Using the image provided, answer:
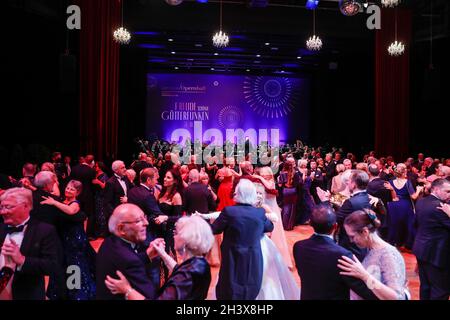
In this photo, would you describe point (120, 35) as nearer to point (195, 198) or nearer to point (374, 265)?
point (195, 198)

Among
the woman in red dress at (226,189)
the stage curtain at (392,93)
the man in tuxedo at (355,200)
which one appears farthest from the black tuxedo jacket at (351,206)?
the stage curtain at (392,93)

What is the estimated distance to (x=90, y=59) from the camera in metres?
11.1

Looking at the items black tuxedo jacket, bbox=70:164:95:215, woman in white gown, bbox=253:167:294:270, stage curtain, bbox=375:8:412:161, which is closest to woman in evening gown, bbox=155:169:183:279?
woman in white gown, bbox=253:167:294:270

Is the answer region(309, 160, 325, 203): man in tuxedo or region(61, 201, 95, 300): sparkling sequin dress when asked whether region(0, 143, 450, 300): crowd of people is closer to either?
region(61, 201, 95, 300): sparkling sequin dress

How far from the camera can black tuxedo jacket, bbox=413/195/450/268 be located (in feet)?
13.9

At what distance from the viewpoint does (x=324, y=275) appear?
8.49 feet

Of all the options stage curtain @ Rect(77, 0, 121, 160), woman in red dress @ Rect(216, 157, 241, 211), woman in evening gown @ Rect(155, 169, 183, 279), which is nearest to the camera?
woman in evening gown @ Rect(155, 169, 183, 279)

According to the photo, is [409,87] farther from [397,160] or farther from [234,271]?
[234,271]

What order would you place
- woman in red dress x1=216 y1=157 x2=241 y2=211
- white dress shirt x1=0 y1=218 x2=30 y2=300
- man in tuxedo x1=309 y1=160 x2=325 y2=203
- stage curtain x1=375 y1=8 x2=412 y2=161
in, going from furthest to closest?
stage curtain x1=375 y1=8 x2=412 y2=161 < man in tuxedo x1=309 y1=160 x2=325 y2=203 < woman in red dress x1=216 y1=157 x2=241 y2=211 < white dress shirt x1=0 y1=218 x2=30 y2=300

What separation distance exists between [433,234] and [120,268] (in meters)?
3.15

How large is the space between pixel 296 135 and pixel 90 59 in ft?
32.5

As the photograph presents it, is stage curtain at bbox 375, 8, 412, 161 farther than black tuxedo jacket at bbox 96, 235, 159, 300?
Yes

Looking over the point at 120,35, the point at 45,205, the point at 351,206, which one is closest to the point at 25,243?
the point at 45,205

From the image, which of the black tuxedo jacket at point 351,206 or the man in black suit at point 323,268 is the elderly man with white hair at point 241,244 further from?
the man in black suit at point 323,268
